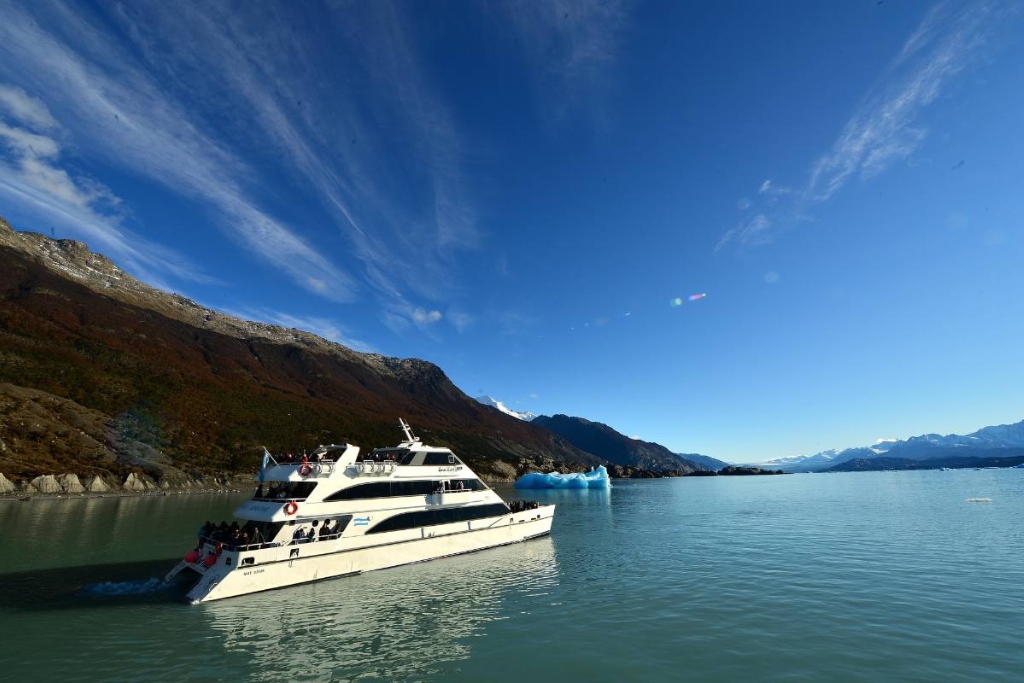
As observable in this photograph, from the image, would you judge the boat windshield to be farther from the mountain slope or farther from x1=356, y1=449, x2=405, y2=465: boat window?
the mountain slope

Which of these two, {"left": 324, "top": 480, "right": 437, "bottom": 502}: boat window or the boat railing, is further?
{"left": 324, "top": 480, "right": 437, "bottom": 502}: boat window

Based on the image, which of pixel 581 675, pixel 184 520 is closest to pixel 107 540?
pixel 184 520

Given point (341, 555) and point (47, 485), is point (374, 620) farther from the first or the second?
point (47, 485)

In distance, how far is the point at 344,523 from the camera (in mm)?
25594

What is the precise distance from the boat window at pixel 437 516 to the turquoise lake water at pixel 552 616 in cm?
247

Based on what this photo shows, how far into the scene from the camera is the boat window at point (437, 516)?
27078 millimetres

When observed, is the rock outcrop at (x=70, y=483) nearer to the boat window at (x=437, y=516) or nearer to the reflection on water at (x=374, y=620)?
the reflection on water at (x=374, y=620)

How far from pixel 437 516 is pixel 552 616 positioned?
13.0 meters

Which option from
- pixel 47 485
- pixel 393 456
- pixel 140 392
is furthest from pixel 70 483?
pixel 393 456

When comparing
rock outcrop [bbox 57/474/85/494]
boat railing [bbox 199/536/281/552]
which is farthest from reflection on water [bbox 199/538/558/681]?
rock outcrop [bbox 57/474/85/494]

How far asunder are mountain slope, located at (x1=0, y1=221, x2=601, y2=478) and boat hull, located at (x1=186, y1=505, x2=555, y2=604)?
56.2 metres

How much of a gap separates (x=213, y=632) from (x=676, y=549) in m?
28.2

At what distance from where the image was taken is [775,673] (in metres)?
13.1

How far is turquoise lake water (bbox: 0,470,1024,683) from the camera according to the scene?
13.7 m
